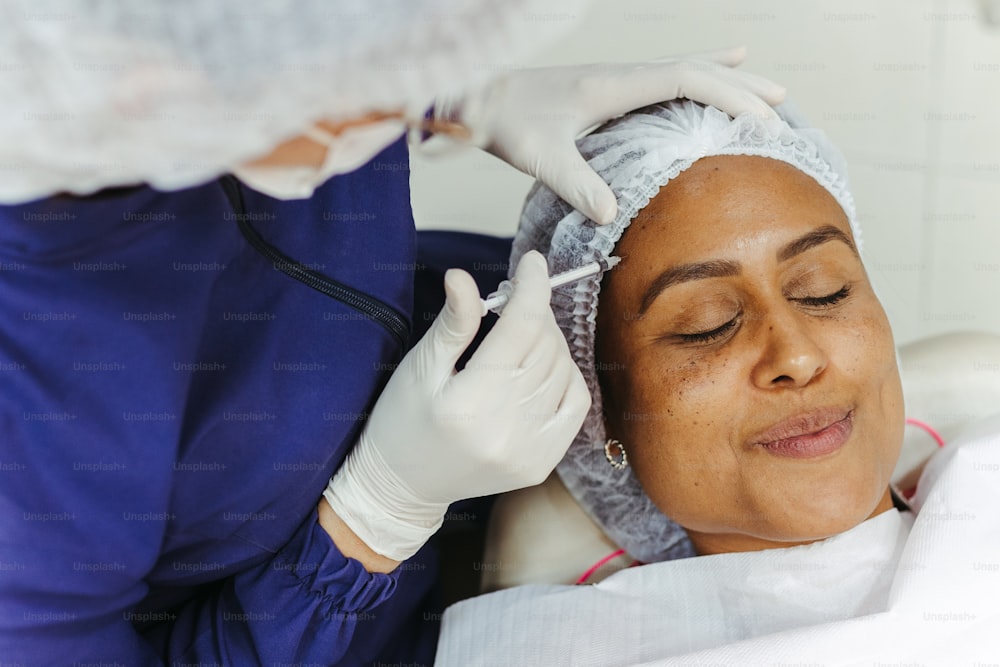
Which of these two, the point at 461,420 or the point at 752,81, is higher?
the point at 752,81

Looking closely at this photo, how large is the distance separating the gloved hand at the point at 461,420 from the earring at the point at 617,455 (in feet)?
0.77

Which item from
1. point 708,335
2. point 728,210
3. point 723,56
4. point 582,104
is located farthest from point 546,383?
point 723,56

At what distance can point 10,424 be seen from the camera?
944mm

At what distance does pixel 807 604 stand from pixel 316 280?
0.87 metres

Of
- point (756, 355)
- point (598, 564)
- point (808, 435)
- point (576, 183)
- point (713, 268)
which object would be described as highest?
point (576, 183)

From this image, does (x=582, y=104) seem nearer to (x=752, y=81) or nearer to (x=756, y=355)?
(x=752, y=81)

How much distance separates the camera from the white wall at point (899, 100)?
2.32m

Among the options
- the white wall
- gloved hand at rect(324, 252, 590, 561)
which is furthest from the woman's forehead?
the white wall

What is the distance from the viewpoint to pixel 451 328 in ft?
3.76

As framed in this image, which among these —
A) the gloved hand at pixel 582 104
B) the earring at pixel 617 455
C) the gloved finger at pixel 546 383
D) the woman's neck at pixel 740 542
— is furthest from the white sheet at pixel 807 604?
the gloved hand at pixel 582 104

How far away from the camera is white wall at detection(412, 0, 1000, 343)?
232cm

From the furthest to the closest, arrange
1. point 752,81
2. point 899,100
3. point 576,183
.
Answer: point 899,100, point 752,81, point 576,183

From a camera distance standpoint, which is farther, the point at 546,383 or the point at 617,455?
the point at 617,455

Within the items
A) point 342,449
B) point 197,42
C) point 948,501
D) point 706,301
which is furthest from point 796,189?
point 197,42
